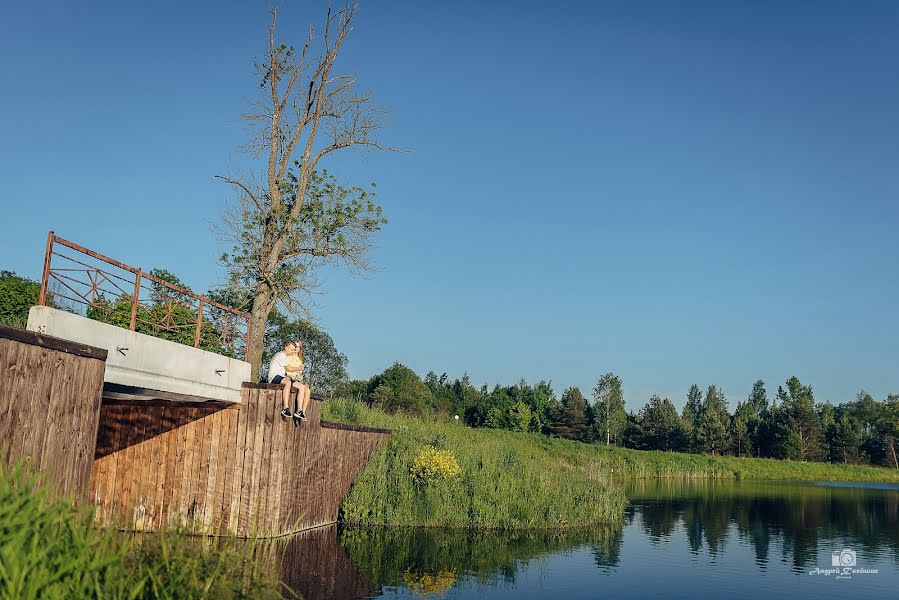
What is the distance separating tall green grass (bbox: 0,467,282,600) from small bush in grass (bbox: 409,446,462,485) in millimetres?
12715

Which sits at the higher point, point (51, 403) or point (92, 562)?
point (51, 403)

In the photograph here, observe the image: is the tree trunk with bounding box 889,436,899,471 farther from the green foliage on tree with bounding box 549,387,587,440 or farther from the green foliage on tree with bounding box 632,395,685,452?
the green foliage on tree with bounding box 549,387,587,440

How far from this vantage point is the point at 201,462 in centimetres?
1506

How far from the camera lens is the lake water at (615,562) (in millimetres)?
12891

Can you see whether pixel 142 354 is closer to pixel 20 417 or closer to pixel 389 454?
pixel 20 417

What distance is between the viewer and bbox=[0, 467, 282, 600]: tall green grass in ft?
17.1

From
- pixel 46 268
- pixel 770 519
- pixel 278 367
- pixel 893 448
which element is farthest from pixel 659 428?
pixel 46 268

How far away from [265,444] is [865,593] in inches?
474

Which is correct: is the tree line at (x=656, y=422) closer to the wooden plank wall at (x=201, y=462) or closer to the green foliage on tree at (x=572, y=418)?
the green foliage on tree at (x=572, y=418)

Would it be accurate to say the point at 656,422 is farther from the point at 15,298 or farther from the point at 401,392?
the point at 15,298

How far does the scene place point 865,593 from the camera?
14328 mm

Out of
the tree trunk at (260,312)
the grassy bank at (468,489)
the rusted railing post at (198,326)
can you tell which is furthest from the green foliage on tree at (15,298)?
the rusted railing post at (198,326)

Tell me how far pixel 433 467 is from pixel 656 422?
5841cm
